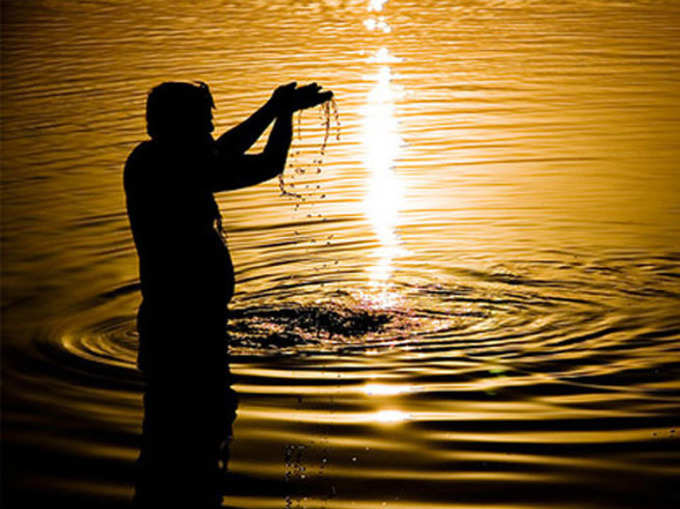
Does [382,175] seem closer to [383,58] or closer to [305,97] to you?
[305,97]

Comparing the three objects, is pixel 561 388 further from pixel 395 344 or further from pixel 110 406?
pixel 110 406

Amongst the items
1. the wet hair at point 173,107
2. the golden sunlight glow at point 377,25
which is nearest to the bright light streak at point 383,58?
the golden sunlight glow at point 377,25

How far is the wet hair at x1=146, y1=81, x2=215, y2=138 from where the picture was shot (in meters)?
6.02

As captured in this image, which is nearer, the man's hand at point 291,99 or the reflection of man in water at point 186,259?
the reflection of man in water at point 186,259

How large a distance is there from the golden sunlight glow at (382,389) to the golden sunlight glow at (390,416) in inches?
11.0

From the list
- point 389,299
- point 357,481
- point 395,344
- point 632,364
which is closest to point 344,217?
point 389,299

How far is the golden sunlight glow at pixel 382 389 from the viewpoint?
6.89m

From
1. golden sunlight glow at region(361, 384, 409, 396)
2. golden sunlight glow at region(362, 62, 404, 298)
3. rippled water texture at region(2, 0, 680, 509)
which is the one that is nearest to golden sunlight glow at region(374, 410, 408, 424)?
rippled water texture at region(2, 0, 680, 509)

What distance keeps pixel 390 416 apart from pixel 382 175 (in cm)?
707

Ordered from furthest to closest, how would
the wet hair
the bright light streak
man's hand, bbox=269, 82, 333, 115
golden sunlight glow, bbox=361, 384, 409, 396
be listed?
1. the bright light streak
2. golden sunlight glow, bbox=361, 384, 409, 396
3. man's hand, bbox=269, 82, 333, 115
4. the wet hair

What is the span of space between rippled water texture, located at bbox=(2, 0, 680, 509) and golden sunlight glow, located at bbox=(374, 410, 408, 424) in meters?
0.03

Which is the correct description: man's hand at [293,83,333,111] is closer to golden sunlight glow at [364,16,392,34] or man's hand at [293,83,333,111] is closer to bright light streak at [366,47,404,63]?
bright light streak at [366,47,404,63]

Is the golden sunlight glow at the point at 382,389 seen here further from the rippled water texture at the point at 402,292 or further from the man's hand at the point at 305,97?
the man's hand at the point at 305,97

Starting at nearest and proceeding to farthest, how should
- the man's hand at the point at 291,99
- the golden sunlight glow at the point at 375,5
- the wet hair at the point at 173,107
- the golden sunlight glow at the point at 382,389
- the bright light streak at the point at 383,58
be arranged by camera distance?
the wet hair at the point at 173,107, the man's hand at the point at 291,99, the golden sunlight glow at the point at 382,389, the bright light streak at the point at 383,58, the golden sunlight glow at the point at 375,5
